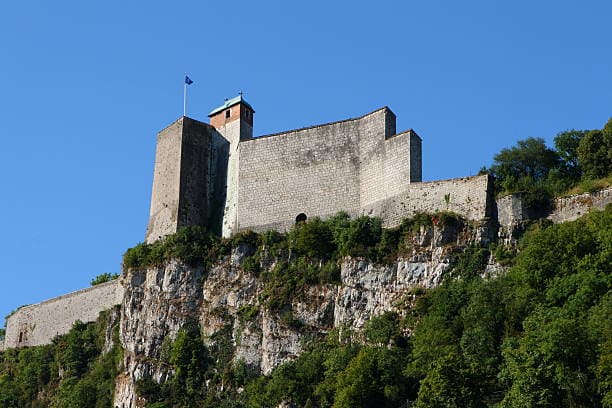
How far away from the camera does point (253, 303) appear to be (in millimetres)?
42031

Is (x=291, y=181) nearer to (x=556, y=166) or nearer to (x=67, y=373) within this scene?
(x=556, y=166)

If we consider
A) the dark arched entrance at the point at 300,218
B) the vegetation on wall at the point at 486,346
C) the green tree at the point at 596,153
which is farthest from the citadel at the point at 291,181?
the green tree at the point at 596,153

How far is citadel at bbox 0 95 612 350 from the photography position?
40312mm

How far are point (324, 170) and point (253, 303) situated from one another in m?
5.83

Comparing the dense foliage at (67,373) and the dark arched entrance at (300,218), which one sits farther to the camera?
the dense foliage at (67,373)

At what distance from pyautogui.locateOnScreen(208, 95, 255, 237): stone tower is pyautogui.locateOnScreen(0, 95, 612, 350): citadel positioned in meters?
0.05

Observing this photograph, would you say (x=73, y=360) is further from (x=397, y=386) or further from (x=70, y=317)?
(x=397, y=386)

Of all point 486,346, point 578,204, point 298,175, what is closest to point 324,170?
point 298,175

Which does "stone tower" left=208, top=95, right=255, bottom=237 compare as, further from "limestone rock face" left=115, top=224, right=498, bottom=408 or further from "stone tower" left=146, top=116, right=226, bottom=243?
"limestone rock face" left=115, top=224, right=498, bottom=408

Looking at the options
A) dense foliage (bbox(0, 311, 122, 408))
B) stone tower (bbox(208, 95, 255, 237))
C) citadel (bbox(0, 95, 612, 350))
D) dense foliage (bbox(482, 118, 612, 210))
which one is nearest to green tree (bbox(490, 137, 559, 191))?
dense foliage (bbox(482, 118, 612, 210))

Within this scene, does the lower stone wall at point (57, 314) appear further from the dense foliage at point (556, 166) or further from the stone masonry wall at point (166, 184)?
the dense foliage at point (556, 166)

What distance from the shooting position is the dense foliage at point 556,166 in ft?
129

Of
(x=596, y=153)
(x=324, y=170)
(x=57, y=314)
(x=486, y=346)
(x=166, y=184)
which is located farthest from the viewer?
(x=57, y=314)

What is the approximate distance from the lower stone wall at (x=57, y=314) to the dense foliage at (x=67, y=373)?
0.70 meters
